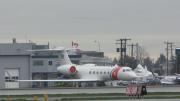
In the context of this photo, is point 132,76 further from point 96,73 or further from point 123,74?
point 96,73

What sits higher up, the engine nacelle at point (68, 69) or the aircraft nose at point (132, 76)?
the engine nacelle at point (68, 69)

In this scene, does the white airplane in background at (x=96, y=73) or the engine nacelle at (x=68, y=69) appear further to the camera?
the engine nacelle at (x=68, y=69)

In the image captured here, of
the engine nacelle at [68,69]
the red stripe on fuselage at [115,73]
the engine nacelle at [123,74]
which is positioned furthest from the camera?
the engine nacelle at [68,69]

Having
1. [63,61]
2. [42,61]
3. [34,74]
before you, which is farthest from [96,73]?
[42,61]

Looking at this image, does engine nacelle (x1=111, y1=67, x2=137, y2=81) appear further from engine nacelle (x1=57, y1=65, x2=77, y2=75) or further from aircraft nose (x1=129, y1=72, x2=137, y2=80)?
engine nacelle (x1=57, y1=65, x2=77, y2=75)

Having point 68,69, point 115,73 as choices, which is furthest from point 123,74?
point 68,69

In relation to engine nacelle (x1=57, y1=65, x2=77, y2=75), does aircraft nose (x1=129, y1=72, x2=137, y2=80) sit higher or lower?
lower

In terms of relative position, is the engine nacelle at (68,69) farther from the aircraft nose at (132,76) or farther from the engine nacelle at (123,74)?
the aircraft nose at (132,76)

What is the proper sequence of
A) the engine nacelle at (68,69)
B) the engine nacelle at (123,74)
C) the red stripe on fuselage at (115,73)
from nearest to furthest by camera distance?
the engine nacelle at (123,74) → the red stripe on fuselage at (115,73) → the engine nacelle at (68,69)

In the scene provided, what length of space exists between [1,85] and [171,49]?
102 meters

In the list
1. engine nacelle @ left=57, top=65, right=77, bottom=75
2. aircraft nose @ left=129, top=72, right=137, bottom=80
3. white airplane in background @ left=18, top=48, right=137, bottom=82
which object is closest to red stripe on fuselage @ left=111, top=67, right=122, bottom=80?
white airplane in background @ left=18, top=48, right=137, bottom=82

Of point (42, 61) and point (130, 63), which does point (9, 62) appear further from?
point (130, 63)

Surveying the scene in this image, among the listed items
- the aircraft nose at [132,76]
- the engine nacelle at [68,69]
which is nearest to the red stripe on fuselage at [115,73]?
the aircraft nose at [132,76]

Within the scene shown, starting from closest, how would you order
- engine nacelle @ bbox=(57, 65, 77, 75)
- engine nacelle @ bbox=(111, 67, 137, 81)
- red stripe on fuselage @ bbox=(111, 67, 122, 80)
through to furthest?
engine nacelle @ bbox=(111, 67, 137, 81) < red stripe on fuselage @ bbox=(111, 67, 122, 80) < engine nacelle @ bbox=(57, 65, 77, 75)
